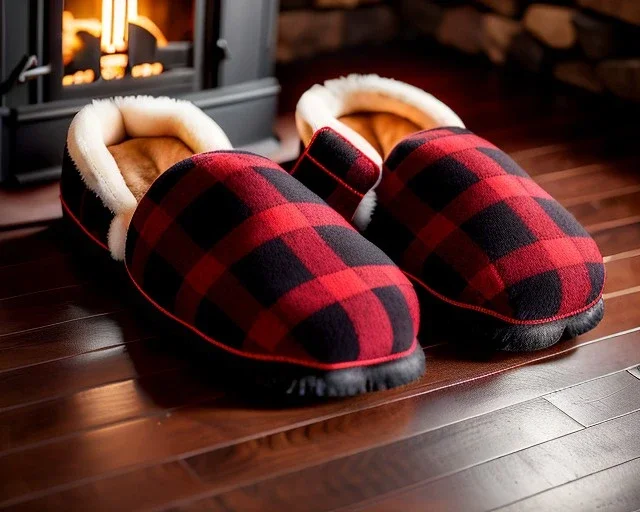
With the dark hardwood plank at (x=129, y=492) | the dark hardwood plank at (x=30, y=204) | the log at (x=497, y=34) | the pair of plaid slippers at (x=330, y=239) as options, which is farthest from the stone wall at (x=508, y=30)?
the dark hardwood plank at (x=129, y=492)

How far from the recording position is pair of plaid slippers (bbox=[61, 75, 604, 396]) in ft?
4.02

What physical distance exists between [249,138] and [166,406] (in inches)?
36.9

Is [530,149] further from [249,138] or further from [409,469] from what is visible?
[409,469]

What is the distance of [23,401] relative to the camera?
1211mm

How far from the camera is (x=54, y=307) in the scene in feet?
4.67

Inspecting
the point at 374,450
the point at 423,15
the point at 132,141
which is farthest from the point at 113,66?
the point at 423,15

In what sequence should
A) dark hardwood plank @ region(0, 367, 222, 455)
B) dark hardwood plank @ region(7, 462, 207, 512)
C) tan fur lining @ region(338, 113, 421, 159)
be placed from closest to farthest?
dark hardwood plank @ region(7, 462, 207, 512) → dark hardwood plank @ region(0, 367, 222, 455) → tan fur lining @ region(338, 113, 421, 159)

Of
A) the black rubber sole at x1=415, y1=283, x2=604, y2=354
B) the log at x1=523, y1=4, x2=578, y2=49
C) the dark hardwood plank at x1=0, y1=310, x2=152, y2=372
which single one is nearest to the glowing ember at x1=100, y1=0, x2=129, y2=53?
the dark hardwood plank at x1=0, y1=310, x2=152, y2=372

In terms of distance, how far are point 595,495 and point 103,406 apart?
58 centimetres

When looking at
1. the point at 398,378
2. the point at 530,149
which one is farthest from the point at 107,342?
the point at 530,149

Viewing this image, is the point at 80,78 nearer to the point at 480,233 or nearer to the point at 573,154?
the point at 480,233

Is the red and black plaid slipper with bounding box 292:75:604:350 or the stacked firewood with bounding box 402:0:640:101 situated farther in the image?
the stacked firewood with bounding box 402:0:640:101

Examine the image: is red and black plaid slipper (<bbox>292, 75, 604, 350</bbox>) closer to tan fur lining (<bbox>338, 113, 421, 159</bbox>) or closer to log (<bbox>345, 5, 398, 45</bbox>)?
tan fur lining (<bbox>338, 113, 421, 159</bbox>)

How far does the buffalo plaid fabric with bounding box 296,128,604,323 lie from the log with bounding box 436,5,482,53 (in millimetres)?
1221
